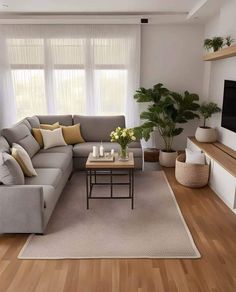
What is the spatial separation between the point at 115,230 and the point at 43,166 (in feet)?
4.57

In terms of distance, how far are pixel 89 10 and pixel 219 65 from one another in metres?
2.30

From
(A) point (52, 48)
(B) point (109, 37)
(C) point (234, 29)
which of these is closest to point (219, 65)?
(C) point (234, 29)

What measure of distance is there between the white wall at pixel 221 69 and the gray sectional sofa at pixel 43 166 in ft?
4.58

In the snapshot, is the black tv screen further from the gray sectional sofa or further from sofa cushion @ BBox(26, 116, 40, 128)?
sofa cushion @ BBox(26, 116, 40, 128)

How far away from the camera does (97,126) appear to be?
16.6 feet

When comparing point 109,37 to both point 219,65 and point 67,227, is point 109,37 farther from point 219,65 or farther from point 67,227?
point 67,227

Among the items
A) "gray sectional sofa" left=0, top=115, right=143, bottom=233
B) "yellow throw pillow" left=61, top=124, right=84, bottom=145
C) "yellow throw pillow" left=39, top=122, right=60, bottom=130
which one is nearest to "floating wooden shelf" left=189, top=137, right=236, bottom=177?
"gray sectional sofa" left=0, top=115, right=143, bottom=233

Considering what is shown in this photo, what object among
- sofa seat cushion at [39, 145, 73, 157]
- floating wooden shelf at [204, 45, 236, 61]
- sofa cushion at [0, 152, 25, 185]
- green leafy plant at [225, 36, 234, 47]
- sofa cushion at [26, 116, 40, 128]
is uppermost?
green leafy plant at [225, 36, 234, 47]

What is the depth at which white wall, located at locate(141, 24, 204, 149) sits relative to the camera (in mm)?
5270

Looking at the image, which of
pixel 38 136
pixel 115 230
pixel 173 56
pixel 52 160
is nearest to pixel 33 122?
pixel 38 136

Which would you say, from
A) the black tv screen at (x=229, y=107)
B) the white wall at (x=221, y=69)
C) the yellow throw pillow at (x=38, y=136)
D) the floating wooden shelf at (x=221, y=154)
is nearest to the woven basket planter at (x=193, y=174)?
the floating wooden shelf at (x=221, y=154)

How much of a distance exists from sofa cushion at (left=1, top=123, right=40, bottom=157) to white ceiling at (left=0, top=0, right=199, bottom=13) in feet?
5.84

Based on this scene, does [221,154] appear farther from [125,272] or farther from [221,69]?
[125,272]

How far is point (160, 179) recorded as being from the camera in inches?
171
